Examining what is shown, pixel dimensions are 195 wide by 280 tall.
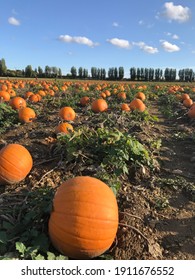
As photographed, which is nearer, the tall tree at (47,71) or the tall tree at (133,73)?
the tall tree at (47,71)

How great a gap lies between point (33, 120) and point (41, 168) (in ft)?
13.3

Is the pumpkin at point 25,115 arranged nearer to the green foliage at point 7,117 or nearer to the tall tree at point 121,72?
the green foliage at point 7,117

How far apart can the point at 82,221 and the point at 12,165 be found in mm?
2000

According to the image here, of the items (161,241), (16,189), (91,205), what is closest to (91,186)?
(91,205)

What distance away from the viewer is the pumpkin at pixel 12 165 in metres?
4.96

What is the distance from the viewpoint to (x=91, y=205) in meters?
3.46

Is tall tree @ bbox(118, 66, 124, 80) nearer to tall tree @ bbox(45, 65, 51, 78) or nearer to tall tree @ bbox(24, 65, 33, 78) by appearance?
tall tree @ bbox(45, 65, 51, 78)

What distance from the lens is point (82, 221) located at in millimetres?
3400

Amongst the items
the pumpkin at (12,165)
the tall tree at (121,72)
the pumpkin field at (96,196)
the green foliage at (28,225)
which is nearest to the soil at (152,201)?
the pumpkin field at (96,196)

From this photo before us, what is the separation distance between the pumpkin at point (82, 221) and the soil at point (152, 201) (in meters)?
0.40

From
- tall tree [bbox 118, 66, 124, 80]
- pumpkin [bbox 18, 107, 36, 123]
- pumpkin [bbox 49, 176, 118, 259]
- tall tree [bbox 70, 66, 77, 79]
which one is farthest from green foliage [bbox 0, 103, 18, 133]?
tall tree [bbox 118, 66, 124, 80]

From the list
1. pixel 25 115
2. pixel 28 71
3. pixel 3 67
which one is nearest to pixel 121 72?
pixel 28 71

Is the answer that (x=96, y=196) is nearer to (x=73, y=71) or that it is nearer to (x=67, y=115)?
(x=67, y=115)

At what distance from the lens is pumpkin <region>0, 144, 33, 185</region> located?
195 inches
